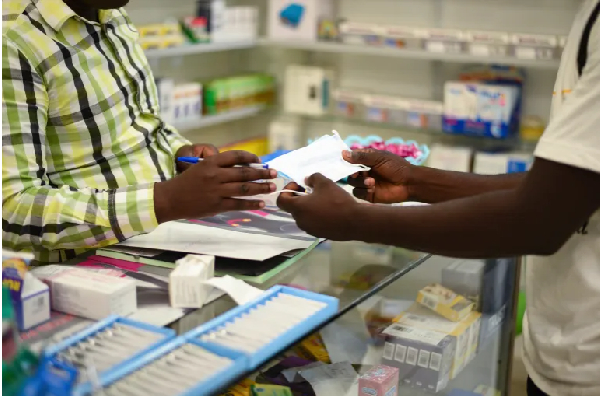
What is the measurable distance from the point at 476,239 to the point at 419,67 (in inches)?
134

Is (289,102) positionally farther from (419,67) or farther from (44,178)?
(44,178)

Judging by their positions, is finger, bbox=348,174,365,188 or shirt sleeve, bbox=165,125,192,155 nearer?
finger, bbox=348,174,365,188

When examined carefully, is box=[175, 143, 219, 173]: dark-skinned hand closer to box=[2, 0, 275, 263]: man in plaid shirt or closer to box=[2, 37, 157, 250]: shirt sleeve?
box=[2, 0, 275, 263]: man in plaid shirt

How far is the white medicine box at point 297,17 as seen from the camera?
4438mm

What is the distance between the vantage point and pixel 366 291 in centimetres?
149

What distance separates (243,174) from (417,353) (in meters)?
0.69

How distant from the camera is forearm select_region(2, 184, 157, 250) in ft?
5.20

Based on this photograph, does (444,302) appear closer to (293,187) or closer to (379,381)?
(379,381)

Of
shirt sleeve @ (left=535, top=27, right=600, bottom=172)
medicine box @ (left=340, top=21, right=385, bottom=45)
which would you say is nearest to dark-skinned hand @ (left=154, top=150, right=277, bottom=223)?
shirt sleeve @ (left=535, top=27, right=600, bottom=172)

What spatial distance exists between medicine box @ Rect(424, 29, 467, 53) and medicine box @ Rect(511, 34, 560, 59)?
0.29 m

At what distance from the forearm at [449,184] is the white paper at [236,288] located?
1.82 ft

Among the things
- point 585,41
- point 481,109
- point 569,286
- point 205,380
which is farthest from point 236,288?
point 481,109

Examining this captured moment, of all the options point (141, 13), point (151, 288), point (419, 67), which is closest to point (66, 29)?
point (151, 288)

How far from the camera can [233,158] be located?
1.54 m
